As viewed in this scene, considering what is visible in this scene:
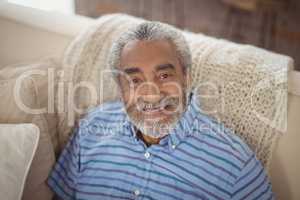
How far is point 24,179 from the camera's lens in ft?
3.91

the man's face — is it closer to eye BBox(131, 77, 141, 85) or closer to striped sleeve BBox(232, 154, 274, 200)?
eye BBox(131, 77, 141, 85)

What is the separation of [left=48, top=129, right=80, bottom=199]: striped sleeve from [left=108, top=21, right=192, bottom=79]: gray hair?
336 millimetres

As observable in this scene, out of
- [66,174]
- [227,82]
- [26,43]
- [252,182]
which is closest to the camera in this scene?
[252,182]

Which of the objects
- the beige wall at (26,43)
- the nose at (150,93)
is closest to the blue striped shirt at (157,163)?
the nose at (150,93)

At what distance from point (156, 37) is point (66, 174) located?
1.79 ft

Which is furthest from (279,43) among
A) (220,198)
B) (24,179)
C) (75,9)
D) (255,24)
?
(24,179)

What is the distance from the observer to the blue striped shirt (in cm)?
121

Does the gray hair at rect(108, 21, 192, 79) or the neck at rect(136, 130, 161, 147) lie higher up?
the gray hair at rect(108, 21, 192, 79)

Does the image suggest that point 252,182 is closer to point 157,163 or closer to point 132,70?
point 157,163

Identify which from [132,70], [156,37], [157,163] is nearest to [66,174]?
[157,163]

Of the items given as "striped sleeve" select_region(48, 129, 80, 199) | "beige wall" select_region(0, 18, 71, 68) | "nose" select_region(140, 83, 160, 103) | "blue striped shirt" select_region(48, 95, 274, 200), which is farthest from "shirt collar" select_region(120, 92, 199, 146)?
"beige wall" select_region(0, 18, 71, 68)

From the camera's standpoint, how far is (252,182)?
3.91 ft

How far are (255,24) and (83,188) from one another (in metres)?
1.73

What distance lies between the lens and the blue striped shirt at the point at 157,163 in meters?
1.21
